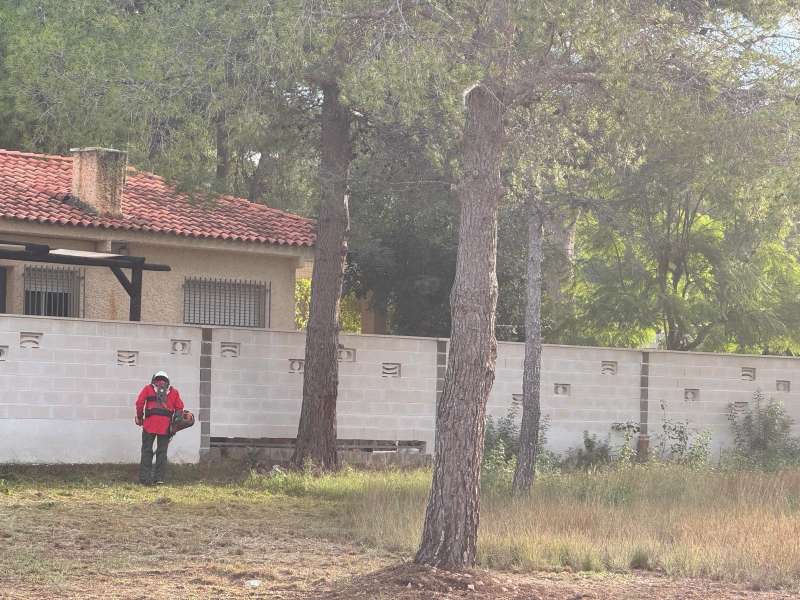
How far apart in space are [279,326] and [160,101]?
1085cm

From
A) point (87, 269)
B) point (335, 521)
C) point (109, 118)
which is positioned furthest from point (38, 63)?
point (335, 521)

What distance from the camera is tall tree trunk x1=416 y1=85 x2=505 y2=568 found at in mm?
11547

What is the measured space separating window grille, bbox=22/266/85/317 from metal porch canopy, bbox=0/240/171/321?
3.63ft

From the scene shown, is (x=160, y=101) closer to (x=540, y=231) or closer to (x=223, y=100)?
(x=223, y=100)

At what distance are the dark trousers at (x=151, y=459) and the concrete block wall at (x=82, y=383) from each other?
1.23 m

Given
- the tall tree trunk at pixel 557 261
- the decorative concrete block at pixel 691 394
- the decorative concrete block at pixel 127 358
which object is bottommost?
the decorative concrete block at pixel 691 394

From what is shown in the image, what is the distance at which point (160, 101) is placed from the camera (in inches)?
627

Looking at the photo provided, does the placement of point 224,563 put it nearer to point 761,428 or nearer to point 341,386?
point 341,386

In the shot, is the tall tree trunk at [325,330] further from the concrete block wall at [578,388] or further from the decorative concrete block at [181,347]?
the concrete block wall at [578,388]

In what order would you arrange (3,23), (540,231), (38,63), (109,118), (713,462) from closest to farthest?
(109,118), (540,231), (38,63), (713,462), (3,23)

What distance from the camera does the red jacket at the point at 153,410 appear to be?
747 inches

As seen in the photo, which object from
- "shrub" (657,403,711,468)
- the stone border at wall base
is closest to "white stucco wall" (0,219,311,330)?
the stone border at wall base

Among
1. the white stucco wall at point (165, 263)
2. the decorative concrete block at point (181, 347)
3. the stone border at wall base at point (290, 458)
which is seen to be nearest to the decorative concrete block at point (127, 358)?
the decorative concrete block at point (181, 347)

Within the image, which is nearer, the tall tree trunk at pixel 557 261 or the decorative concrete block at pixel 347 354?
the decorative concrete block at pixel 347 354
